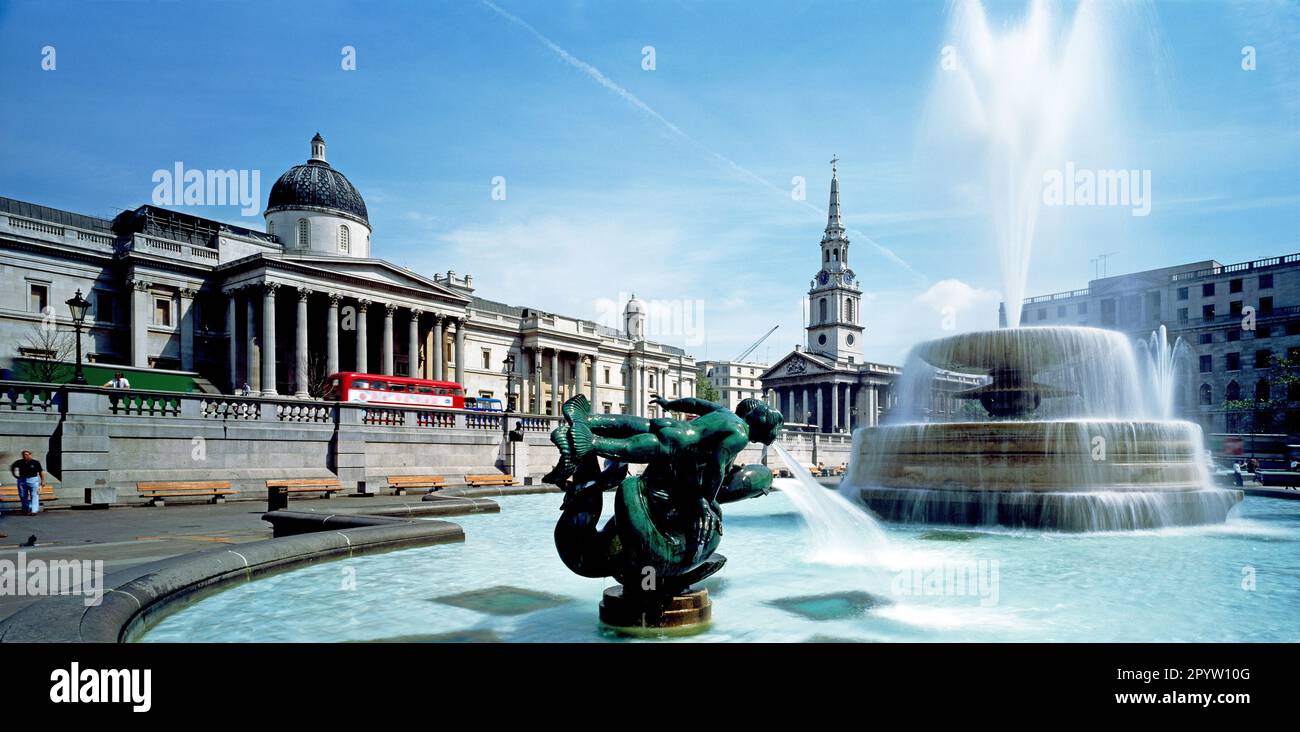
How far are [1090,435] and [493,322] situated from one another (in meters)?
55.5

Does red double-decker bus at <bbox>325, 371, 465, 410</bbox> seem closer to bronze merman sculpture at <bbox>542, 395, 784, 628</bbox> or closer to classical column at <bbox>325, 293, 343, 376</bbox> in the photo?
classical column at <bbox>325, 293, 343, 376</bbox>

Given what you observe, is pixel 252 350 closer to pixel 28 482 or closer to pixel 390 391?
pixel 390 391

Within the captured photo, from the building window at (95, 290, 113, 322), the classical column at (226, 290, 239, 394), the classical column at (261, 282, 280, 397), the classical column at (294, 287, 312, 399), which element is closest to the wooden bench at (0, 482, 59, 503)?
the classical column at (261, 282, 280, 397)

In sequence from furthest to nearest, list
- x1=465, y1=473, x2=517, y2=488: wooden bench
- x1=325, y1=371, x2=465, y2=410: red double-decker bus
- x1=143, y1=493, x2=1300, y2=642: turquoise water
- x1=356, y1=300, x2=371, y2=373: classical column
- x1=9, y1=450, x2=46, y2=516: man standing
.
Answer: x1=356, y1=300, x2=371, y2=373: classical column
x1=325, y1=371, x2=465, y2=410: red double-decker bus
x1=465, y1=473, x2=517, y2=488: wooden bench
x1=9, y1=450, x2=46, y2=516: man standing
x1=143, y1=493, x2=1300, y2=642: turquoise water

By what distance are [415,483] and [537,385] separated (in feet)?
126

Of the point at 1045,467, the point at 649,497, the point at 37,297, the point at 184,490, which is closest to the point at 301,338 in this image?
the point at 37,297

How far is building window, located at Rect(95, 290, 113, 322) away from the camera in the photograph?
41.4 meters

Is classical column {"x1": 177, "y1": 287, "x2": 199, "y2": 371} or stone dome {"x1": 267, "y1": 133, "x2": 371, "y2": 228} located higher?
stone dome {"x1": 267, "y1": 133, "x2": 371, "y2": 228}

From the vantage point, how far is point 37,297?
129 feet


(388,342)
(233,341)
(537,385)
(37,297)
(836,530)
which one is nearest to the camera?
(836,530)

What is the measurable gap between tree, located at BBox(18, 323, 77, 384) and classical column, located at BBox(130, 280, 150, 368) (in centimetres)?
282

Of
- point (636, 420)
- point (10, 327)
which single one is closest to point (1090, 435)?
point (636, 420)

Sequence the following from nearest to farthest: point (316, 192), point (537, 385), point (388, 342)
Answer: point (388, 342) → point (316, 192) → point (537, 385)
